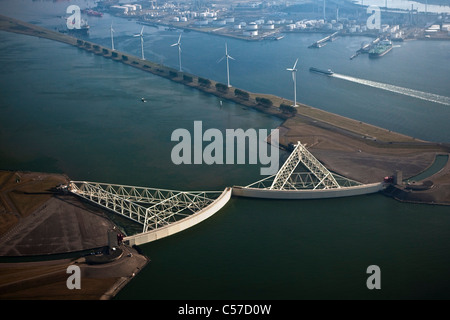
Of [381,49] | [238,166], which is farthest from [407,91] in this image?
[238,166]

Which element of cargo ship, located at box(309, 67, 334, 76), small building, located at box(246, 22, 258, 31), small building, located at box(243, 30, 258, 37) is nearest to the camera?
cargo ship, located at box(309, 67, 334, 76)

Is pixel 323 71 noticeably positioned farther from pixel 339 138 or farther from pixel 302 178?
pixel 302 178

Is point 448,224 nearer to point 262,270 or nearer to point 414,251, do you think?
point 414,251

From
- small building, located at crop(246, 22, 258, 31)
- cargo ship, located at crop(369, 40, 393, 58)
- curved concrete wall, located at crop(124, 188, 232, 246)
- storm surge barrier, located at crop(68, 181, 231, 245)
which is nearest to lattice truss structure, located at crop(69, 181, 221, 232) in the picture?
storm surge barrier, located at crop(68, 181, 231, 245)

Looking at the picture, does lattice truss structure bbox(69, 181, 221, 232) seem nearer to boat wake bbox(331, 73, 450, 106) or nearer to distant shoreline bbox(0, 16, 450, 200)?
distant shoreline bbox(0, 16, 450, 200)

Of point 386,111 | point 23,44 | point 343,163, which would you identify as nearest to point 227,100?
point 386,111

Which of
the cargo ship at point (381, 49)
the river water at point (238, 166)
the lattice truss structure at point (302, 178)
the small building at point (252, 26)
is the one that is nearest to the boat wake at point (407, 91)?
the river water at point (238, 166)
